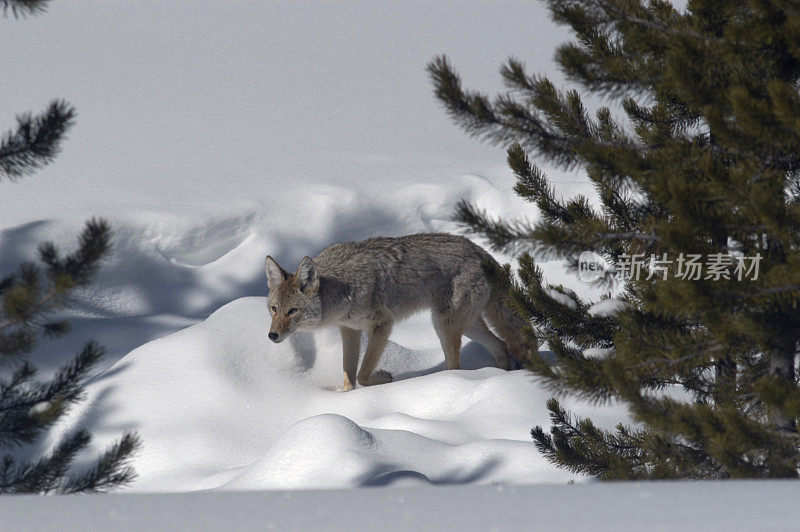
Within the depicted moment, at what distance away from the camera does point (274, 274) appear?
964cm

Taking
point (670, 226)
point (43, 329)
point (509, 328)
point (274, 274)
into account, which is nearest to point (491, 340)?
point (509, 328)

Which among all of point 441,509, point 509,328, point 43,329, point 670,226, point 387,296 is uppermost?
point 387,296

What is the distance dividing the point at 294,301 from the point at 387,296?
124 cm

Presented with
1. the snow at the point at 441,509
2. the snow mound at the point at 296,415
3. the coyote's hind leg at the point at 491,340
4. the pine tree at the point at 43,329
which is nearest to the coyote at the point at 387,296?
the coyote's hind leg at the point at 491,340

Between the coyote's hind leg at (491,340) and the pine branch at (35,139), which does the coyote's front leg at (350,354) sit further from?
the pine branch at (35,139)

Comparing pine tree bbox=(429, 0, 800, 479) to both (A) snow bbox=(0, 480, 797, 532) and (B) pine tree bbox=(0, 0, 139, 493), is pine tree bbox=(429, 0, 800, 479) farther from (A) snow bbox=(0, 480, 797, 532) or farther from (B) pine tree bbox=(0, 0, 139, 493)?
(B) pine tree bbox=(0, 0, 139, 493)

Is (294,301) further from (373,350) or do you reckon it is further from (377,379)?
(377,379)

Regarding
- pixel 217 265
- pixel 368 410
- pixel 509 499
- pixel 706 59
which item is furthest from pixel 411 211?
pixel 509 499

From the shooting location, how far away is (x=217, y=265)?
16.8 meters

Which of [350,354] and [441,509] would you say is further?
[350,354]

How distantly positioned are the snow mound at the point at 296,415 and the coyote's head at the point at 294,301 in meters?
0.90

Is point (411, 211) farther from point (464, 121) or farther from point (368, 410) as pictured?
point (464, 121)

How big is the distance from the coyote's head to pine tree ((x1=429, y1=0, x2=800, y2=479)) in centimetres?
327

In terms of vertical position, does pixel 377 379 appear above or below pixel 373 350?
below
